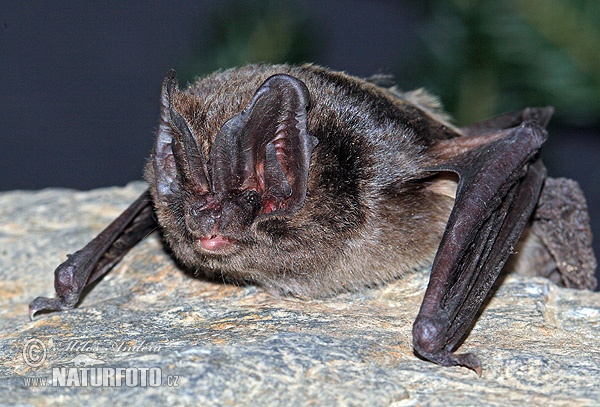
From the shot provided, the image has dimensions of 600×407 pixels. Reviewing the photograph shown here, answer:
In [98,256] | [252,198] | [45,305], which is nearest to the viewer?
[252,198]

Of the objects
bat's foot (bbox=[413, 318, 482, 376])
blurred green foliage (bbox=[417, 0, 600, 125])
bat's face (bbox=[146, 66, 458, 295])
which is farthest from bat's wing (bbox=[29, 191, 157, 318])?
blurred green foliage (bbox=[417, 0, 600, 125])

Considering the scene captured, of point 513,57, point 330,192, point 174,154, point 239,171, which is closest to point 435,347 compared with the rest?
point 330,192

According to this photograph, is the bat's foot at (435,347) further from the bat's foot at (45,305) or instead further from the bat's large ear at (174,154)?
the bat's foot at (45,305)

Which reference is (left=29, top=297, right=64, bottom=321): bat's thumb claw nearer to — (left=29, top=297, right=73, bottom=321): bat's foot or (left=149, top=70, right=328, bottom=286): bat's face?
(left=29, top=297, right=73, bottom=321): bat's foot

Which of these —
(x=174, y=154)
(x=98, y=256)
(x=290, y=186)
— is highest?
(x=174, y=154)

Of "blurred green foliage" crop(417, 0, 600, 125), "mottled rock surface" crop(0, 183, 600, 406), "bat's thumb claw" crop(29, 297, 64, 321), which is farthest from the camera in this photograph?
"blurred green foliage" crop(417, 0, 600, 125)

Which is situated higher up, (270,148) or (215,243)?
(270,148)

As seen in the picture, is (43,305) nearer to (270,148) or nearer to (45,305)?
(45,305)

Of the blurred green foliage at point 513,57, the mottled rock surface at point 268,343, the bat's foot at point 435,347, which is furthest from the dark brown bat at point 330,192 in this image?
the blurred green foliage at point 513,57
